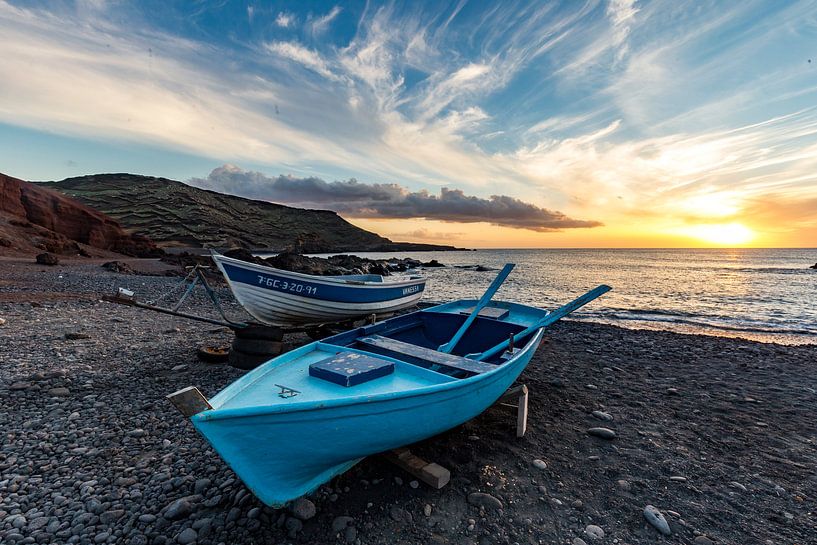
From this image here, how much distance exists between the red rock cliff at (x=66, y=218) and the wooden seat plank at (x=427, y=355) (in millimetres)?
43979

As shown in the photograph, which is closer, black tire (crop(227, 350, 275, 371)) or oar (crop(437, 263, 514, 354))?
oar (crop(437, 263, 514, 354))

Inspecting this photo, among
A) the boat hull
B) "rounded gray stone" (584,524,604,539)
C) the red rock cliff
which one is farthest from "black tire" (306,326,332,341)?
the red rock cliff

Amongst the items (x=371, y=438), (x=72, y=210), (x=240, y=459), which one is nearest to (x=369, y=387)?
(x=371, y=438)

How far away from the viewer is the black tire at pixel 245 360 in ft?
23.8

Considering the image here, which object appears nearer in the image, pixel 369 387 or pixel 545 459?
pixel 369 387

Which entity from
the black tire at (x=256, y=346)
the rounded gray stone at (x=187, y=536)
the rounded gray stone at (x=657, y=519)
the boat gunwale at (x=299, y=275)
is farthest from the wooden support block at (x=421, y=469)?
the boat gunwale at (x=299, y=275)

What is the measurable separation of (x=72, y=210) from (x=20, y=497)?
49462mm

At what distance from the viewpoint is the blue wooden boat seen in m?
2.93

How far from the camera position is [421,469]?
400 centimetres

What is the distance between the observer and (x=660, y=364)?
9.73 meters

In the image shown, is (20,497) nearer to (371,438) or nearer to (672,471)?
(371,438)

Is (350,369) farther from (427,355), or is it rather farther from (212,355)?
(212,355)

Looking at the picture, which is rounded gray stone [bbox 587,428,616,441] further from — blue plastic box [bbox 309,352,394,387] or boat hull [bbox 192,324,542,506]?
blue plastic box [bbox 309,352,394,387]

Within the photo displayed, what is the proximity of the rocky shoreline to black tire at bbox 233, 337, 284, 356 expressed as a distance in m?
0.53
